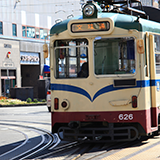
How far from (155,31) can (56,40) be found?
8.43 ft

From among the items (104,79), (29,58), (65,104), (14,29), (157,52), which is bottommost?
(65,104)

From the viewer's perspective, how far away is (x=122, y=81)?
310 inches

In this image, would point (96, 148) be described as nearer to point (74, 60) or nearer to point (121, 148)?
point (121, 148)

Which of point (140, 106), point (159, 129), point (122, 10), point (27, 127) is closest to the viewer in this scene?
point (140, 106)

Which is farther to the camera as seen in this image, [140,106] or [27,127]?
[27,127]

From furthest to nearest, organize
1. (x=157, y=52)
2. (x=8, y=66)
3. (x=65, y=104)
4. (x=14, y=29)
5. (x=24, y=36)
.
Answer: (x=24, y=36) → (x=14, y=29) → (x=8, y=66) → (x=157, y=52) → (x=65, y=104)

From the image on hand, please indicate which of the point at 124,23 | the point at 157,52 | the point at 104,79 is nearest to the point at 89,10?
the point at 124,23

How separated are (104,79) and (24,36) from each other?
31.9m

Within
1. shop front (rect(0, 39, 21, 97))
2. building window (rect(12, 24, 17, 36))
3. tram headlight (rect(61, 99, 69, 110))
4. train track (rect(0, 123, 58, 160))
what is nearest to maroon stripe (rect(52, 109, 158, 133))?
tram headlight (rect(61, 99, 69, 110))

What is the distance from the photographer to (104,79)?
7.94 metres

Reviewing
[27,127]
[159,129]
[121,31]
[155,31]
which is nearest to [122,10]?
[155,31]

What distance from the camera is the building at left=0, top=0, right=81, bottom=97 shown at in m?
36.1

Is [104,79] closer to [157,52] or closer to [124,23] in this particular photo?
[124,23]

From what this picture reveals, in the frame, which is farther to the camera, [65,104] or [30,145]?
[30,145]
